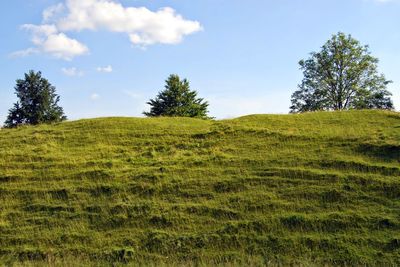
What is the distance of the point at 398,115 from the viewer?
24516 millimetres

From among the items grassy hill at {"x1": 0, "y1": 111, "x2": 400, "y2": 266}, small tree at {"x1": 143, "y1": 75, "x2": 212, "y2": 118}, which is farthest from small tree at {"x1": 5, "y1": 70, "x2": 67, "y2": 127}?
grassy hill at {"x1": 0, "y1": 111, "x2": 400, "y2": 266}

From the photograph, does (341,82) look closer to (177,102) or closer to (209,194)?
(177,102)

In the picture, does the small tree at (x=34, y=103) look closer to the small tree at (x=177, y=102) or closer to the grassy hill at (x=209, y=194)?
the small tree at (x=177, y=102)

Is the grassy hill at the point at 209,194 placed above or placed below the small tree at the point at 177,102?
below

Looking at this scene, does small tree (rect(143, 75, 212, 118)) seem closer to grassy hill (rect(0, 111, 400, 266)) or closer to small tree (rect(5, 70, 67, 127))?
small tree (rect(5, 70, 67, 127))

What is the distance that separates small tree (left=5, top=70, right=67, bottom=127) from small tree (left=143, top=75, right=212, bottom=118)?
13365 millimetres

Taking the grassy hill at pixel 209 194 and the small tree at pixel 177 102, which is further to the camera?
the small tree at pixel 177 102

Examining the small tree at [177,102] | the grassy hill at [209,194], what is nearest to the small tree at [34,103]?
the small tree at [177,102]

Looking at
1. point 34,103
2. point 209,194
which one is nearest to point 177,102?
point 34,103

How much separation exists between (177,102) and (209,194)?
140ft

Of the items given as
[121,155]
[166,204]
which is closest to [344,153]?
[166,204]

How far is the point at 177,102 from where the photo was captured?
5978 centimetres

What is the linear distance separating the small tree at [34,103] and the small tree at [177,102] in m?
13.4

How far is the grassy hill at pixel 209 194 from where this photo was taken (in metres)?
14.4
